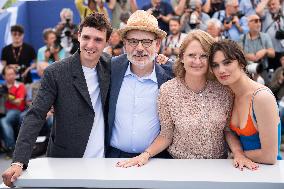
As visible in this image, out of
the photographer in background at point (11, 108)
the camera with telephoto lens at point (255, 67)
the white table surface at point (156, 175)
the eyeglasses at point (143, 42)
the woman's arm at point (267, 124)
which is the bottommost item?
the photographer in background at point (11, 108)

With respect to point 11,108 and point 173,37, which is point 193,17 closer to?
point 173,37

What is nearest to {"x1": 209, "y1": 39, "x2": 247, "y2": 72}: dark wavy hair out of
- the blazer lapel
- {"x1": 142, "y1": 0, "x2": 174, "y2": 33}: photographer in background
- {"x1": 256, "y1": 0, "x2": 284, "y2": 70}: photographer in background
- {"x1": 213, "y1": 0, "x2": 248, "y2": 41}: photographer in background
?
the blazer lapel

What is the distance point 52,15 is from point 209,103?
657 centimetres

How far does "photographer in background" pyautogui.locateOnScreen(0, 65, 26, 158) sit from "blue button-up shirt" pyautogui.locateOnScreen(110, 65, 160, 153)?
11.1 feet

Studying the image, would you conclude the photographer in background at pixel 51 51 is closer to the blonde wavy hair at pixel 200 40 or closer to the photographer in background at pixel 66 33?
the photographer in background at pixel 66 33

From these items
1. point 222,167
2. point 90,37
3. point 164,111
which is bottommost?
point 222,167

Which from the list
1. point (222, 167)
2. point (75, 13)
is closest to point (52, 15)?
point (75, 13)

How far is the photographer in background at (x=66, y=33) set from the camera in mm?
6652

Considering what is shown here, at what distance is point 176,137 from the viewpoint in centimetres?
→ 234

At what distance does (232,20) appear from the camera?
6266mm

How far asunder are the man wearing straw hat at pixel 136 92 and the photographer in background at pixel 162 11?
4.01 m

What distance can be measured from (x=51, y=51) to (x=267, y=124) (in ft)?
16.3

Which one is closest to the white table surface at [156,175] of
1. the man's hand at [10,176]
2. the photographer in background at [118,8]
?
the man's hand at [10,176]

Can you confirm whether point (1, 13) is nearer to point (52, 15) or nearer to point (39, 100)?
point (52, 15)
